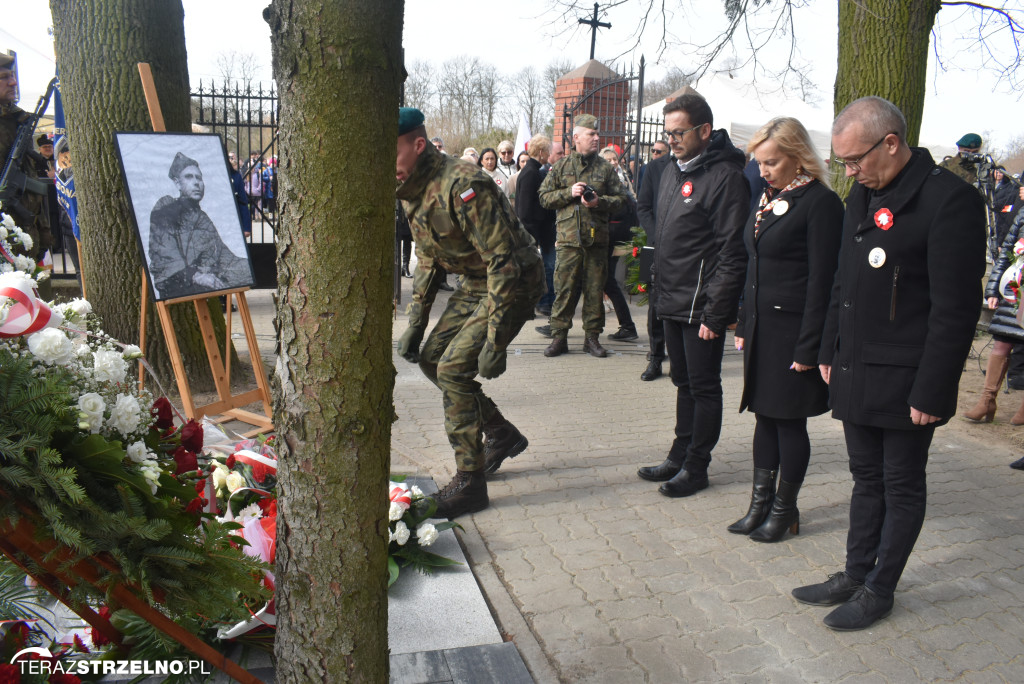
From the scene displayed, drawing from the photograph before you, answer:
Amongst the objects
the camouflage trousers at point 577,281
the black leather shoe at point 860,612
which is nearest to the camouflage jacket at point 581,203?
the camouflage trousers at point 577,281

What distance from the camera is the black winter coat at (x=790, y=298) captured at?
3.49 metres

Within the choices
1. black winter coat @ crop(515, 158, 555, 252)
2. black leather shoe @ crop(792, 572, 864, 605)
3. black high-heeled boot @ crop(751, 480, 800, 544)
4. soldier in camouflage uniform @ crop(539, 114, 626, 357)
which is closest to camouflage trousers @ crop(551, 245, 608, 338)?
soldier in camouflage uniform @ crop(539, 114, 626, 357)

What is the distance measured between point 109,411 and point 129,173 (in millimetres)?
3080

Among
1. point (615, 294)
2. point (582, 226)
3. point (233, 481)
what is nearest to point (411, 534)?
point (233, 481)

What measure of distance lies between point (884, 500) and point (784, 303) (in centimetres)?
94

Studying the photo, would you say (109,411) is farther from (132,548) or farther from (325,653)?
(325,653)

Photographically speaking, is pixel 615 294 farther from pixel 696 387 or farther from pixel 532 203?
pixel 696 387

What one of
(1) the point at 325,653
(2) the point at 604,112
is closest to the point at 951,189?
(1) the point at 325,653

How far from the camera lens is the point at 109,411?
7.17ft

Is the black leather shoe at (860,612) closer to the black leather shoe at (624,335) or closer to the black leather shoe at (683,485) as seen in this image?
the black leather shoe at (683,485)

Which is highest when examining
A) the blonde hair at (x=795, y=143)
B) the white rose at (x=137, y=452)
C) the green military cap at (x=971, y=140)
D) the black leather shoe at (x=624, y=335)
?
the green military cap at (x=971, y=140)

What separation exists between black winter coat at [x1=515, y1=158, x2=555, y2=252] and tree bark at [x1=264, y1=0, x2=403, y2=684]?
7.17 metres

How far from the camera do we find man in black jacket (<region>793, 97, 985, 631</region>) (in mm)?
2805

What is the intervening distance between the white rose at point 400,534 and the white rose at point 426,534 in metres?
0.07
